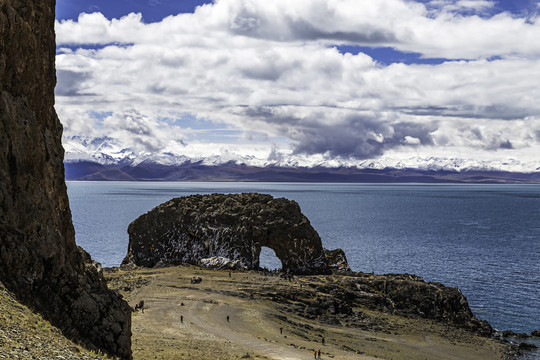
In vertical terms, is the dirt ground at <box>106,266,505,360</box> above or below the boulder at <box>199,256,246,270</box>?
below

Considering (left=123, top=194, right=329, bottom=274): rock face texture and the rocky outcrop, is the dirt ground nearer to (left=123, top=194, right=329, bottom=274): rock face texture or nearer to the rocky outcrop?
the rocky outcrop

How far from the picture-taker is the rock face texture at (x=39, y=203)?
2641 centimetres

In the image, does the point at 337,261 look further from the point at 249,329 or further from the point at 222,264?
the point at 249,329

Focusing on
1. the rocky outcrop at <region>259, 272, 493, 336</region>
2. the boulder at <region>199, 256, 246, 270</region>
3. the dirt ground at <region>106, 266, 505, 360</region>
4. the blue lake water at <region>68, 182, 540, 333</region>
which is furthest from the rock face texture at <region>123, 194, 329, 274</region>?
the blue lake water at <region>68, 182, 540, 333</region>

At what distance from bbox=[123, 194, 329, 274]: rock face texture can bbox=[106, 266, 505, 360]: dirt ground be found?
5.44 m

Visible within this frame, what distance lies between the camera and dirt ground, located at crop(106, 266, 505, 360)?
1844 inches

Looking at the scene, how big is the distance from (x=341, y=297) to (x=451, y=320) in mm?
14333

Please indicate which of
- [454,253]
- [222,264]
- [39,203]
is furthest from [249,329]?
[454,253]

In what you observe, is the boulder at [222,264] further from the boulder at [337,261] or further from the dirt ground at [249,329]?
the boulder at [337,261]

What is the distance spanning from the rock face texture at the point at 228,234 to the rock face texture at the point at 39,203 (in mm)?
52442

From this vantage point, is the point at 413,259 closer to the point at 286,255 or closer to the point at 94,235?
the point at 286,255

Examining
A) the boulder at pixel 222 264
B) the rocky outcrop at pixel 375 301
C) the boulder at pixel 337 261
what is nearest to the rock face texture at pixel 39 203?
the rocky outcrop at pixel 375 301

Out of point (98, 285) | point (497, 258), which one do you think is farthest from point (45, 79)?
point (497, 258)

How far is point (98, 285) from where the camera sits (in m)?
31.9
